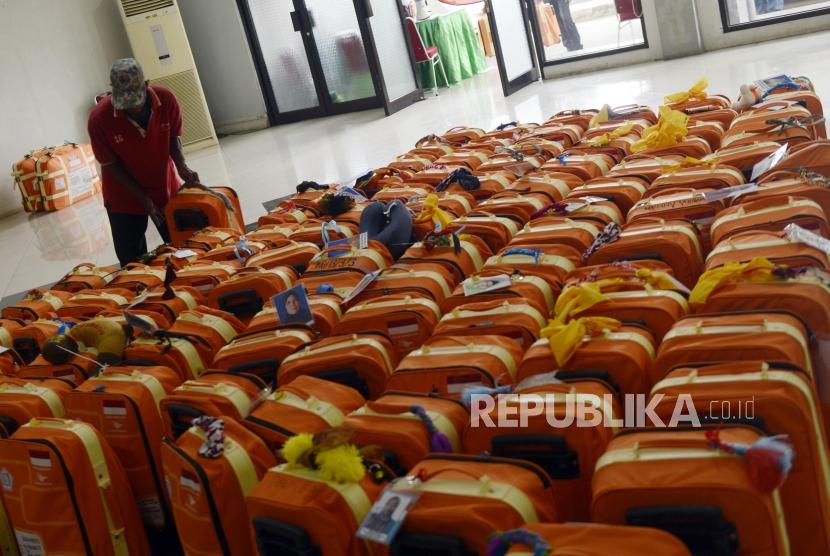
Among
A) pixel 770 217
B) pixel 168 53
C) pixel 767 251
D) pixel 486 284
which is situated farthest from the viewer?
pixel 168 53

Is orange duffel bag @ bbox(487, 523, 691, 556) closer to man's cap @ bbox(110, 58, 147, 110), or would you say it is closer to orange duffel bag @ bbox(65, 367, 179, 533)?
orange duffel bag @ bbox(65, 367, 179, 533)

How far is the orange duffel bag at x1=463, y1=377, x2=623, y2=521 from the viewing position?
1896mm

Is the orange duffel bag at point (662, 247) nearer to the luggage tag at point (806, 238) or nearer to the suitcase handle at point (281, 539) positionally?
the luggage tag at point (806, 238)

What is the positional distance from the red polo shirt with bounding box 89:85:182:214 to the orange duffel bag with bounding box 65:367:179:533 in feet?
7.67

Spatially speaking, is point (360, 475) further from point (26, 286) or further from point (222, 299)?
point (26, 286)

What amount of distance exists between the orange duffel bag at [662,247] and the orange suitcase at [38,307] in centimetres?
248

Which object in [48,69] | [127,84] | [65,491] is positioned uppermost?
[48,69]

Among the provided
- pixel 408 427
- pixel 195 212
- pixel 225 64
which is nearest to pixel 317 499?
pixel 408 427

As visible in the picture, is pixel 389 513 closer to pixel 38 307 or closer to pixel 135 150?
pixel 38 307

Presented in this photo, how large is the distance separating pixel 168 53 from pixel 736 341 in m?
11.8

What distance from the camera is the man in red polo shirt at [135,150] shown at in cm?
466

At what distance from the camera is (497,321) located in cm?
254

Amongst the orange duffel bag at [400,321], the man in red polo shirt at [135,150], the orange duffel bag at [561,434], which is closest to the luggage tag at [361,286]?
the orange duffel bag at [400,321]

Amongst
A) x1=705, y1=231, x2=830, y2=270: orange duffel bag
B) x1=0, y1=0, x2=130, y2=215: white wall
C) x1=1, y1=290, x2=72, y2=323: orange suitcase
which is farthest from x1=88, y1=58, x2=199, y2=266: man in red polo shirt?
x1=0, y1=0, x2=130, y2=215: white wall
